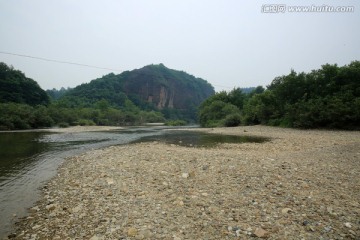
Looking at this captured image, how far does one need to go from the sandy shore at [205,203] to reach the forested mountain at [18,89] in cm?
6697

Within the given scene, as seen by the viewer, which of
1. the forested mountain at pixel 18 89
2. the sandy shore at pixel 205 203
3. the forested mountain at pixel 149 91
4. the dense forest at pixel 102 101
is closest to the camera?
the sandy shore at pixel 205 203

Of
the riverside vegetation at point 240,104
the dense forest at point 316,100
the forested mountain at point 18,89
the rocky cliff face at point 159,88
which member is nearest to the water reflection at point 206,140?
the dense forest at point 316,100

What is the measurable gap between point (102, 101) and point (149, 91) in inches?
2812

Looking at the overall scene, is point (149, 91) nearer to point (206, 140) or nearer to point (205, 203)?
point (206, 140)

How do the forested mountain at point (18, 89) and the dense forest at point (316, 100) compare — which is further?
the forested mountain at point (18, 89)

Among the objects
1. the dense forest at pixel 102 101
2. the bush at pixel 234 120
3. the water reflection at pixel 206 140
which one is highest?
the dense forest at pixel 102 101

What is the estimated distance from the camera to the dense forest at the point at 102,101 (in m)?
54.7

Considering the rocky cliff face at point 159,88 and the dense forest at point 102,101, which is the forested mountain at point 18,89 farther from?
the rocky cliff face at point 159,88

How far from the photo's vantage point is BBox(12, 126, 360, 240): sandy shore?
4.68 meters

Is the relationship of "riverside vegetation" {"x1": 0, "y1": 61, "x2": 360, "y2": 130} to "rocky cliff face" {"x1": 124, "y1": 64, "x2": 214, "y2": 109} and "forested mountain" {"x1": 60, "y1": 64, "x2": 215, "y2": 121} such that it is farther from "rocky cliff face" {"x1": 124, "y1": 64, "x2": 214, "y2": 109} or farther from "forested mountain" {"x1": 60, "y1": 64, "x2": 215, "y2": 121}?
"rocky cliff face" {"x1": 124, "y1": 64, "x2": 214, "y2": 109}

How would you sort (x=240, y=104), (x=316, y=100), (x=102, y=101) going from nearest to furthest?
(x=316, y=100) < (x=240, y=104) < (x=102, y=101)

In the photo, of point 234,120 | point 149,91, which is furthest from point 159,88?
point 234,120

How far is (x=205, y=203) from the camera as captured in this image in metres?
5.99

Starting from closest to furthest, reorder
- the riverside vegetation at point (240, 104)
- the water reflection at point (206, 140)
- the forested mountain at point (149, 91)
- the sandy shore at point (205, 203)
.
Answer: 1. the sandy shore at point (205, 203)
2. the water reflection at point (206, 140)
3. the riverside vegetation at point (240, 104)
4. the forested mountain at point (149, 91)
